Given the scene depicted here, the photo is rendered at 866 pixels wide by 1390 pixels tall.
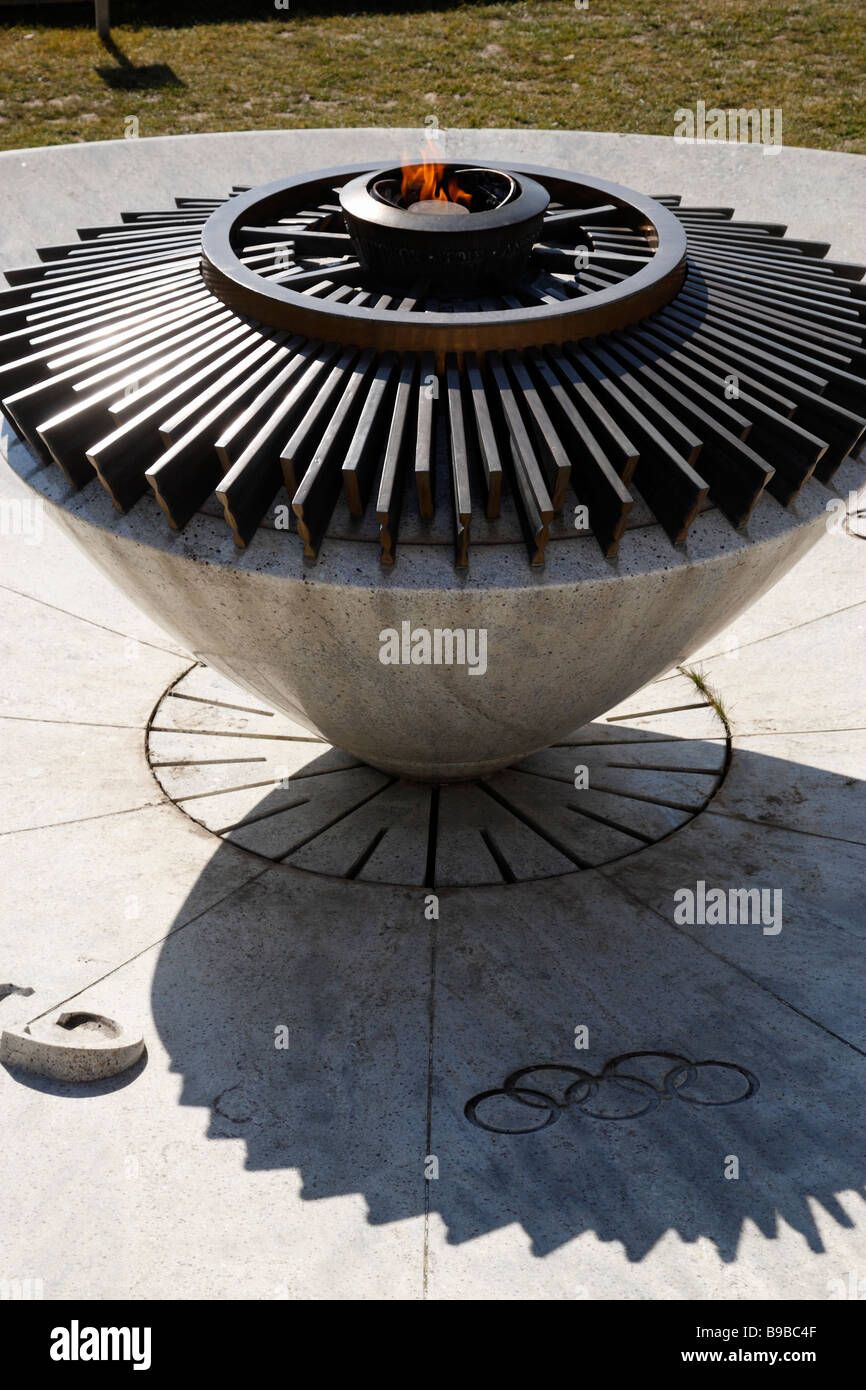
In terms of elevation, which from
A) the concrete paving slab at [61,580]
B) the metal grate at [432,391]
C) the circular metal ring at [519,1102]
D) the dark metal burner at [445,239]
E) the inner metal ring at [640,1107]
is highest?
the dark metal burner at [445,239]

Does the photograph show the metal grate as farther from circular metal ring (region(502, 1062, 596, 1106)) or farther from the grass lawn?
the grass lawn

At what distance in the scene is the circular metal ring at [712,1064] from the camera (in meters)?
3.59

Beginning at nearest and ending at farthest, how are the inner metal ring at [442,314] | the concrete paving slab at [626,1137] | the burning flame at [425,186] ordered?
1. the concrete paving slab at [626,1137]
2. the inner metal ring at [442,314]
3. the burning flame at [425,186]

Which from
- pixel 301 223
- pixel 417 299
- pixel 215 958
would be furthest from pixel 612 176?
pixel 215 958

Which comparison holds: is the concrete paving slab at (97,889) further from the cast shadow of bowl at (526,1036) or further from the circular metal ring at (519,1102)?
the circular metal ring at (519,1102)

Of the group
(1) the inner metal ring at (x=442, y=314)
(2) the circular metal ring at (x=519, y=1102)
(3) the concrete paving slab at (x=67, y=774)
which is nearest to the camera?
(2) the circular metal ring at (x=519, y=1102)

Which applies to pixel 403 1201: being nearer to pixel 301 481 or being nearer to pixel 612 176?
pixel 301 481

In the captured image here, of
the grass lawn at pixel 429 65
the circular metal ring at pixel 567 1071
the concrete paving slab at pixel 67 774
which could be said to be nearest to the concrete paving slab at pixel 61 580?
the concrete paving slab at pixel 67 774

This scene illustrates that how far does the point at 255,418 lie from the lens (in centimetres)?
376

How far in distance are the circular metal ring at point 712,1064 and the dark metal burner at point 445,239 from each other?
2635 millimetres

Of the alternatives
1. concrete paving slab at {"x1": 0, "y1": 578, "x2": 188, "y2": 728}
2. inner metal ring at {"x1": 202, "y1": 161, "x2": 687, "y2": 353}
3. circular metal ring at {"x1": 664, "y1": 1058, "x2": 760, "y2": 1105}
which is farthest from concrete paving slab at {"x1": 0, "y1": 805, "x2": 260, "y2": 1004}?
inner metal ring at {"x1": 202, "y1": 161, "x2": 687, "y2": 353}

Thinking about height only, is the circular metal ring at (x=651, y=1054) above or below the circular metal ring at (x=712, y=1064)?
below

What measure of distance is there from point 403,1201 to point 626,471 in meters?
2.13

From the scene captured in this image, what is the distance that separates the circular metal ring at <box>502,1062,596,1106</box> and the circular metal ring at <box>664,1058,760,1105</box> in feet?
0.74
